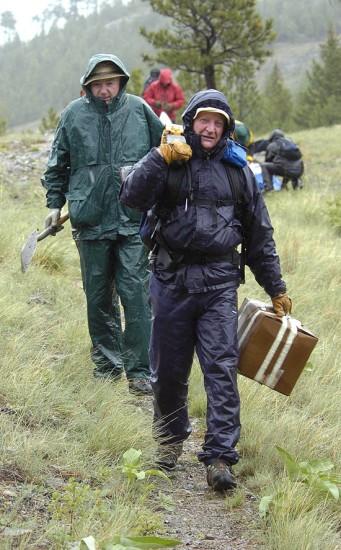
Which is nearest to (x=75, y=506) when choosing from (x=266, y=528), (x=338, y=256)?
(x=266, y=528)

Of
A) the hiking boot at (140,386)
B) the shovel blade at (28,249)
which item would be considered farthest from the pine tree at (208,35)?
the hiking boot at (140,386)

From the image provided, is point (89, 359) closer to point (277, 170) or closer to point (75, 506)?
point (75, 506)

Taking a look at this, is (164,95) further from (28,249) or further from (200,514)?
(200,514)

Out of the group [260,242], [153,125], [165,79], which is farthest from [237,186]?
[165,79]

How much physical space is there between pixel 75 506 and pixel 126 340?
231 cm

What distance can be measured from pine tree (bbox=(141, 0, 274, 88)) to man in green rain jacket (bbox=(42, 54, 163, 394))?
51.0 ft

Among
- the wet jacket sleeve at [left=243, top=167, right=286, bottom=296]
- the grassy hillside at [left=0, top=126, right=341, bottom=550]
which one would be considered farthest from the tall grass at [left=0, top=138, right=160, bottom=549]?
the wet jacket sleeve at [left=243, top=167, right=286, bottom=296]

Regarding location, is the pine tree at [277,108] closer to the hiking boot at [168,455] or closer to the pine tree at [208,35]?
the pine tree at [208,35]

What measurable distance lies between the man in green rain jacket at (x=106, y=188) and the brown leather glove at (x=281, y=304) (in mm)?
1213

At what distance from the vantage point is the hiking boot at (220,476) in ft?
12.4

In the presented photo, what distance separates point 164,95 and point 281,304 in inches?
352

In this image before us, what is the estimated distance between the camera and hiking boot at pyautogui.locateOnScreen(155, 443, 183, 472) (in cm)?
404

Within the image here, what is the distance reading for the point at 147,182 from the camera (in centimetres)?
373

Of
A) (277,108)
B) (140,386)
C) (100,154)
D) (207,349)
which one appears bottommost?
(277,108)
